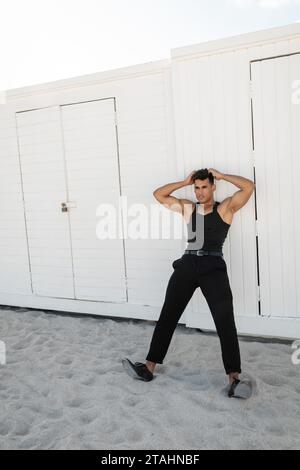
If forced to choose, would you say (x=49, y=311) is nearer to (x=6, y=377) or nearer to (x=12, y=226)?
(x=12, y=226)

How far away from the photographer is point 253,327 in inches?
159

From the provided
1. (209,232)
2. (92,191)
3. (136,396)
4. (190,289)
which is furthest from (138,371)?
(92,191)

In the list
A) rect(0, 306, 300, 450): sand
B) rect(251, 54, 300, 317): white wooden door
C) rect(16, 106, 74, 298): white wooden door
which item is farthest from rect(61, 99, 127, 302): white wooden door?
rect(251, 54, 300, 317): white wooden door

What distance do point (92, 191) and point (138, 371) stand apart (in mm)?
2189

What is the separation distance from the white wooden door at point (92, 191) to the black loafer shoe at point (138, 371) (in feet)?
4.61

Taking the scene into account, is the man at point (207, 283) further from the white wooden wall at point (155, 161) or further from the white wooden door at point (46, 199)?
the white wooden door at point (46, 199)

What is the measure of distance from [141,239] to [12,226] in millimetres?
1820

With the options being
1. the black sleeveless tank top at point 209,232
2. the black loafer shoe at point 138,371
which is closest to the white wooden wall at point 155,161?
the black sleeveless tank top at point 209,232

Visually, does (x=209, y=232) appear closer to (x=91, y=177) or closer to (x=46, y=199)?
(x=91, y=177)

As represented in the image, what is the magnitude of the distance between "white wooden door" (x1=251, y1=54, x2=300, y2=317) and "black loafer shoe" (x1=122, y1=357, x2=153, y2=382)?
52.7 inches

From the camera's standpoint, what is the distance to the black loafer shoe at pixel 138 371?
3.32 m

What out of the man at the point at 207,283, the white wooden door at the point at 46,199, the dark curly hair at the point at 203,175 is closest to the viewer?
the man at the point at 207,283

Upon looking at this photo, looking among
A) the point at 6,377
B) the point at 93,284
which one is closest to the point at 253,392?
the point at 6,377

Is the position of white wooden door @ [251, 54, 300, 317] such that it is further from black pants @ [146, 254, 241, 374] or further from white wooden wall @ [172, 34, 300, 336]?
black pants @ [146, 254, 241, 374]
